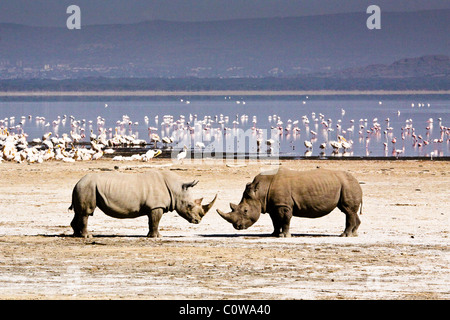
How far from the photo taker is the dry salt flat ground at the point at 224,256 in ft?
42.2

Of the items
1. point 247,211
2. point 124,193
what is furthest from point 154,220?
point 247,211

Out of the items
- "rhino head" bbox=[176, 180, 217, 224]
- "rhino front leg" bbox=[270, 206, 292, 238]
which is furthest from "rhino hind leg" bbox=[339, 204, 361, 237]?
"rhino head" bbox=[176, 180, 217, 224]

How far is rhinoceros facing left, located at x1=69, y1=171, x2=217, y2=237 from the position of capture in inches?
685

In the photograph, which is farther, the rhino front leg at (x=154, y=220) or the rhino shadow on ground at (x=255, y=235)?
the rhino shadow on ground at (x=255, y=235)

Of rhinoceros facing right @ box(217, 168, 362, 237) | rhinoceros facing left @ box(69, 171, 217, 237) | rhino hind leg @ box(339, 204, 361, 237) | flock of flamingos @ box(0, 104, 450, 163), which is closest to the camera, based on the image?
rhinoceros facing left @ box(69, 171, 217, 237)

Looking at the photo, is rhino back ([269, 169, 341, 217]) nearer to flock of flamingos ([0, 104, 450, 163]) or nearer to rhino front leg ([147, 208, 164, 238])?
rhino front leg ([147, 208, 164, 238])

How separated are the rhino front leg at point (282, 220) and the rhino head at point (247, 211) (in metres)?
0.32

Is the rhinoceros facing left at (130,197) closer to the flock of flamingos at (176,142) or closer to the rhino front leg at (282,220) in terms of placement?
the rhino front leg at (282,220)

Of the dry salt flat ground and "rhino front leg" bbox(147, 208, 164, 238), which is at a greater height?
"rhino front leg" bbox(147, 208, 164, 238)

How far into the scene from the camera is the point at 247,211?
59.0 feet

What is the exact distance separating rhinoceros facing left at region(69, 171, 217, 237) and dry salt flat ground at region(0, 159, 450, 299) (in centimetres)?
39

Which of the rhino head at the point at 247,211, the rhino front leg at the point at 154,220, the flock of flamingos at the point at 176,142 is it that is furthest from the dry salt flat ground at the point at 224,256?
the flock of flamingos at the point at 176,142

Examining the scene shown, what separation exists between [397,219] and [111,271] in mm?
→ 8197

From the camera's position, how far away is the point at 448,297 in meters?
12.4
